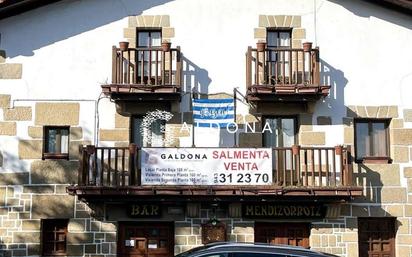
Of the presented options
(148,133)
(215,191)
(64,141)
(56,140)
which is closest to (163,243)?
(215,191)

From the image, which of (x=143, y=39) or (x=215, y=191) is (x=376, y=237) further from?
(x=143, y=39)

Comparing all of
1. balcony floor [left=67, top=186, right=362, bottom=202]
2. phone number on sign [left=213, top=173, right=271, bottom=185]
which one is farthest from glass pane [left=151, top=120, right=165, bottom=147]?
phone number on sign [left=213, top=173, right=271, bottom=185]

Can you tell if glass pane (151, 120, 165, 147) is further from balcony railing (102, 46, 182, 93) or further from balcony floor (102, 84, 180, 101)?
balcony railing (102, 46, 182, 93)

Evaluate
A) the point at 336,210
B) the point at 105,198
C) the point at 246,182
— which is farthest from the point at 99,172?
the point at 336,210

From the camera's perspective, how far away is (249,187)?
15.5m

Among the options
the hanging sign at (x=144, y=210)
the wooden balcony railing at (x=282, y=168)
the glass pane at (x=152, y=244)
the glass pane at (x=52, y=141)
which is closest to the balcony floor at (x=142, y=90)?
the wooden balcony railing at (x=282, y=168)

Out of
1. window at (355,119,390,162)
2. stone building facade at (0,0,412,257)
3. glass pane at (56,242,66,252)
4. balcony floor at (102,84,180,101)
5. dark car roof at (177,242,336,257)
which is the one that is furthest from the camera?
window at (355,119,390,162)

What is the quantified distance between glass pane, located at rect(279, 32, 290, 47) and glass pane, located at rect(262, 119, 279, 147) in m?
2.09

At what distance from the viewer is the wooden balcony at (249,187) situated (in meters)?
15.4

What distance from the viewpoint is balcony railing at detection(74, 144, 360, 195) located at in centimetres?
1552

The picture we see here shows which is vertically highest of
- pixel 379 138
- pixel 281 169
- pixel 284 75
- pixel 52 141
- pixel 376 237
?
pixel 284 75

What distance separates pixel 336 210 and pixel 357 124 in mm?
2366

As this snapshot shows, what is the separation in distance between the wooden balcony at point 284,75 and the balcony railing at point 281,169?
1344mm

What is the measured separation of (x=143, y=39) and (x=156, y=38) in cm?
35
